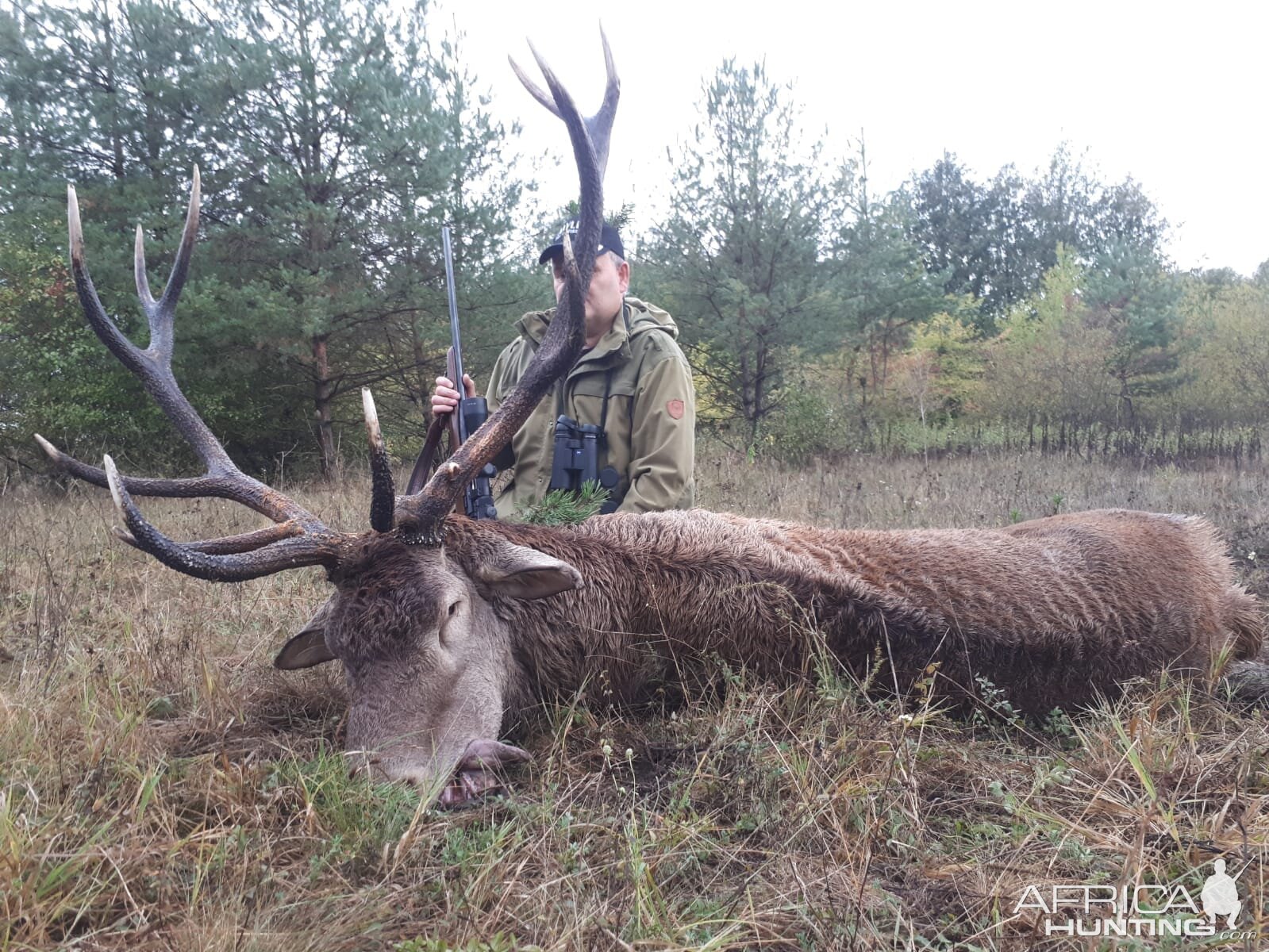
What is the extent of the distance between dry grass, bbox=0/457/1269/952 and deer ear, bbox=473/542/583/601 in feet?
1.43

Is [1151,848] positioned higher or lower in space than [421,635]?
lower

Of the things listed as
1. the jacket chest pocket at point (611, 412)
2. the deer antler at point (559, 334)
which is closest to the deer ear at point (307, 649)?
the deer antler at point (559, 334)

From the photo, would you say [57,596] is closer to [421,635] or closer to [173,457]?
[421,635]

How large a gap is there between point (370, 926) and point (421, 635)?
0.98 meters

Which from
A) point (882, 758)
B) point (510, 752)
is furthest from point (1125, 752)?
point (510, 752)

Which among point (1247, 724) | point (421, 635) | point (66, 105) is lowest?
point (1247, 724)

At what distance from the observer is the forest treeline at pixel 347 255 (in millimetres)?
10523

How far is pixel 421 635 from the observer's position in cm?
248

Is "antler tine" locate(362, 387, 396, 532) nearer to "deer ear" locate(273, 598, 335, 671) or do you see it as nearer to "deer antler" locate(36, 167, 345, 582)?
"deer antler" locate(36, 167, 345, 582)

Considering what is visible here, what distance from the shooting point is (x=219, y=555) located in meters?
2.51

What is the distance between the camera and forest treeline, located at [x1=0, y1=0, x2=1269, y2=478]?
10.5 m

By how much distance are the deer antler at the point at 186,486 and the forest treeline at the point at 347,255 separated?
618 centimetres

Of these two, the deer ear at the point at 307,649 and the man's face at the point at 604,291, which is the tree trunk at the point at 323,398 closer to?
the man's face at the point at 604,291

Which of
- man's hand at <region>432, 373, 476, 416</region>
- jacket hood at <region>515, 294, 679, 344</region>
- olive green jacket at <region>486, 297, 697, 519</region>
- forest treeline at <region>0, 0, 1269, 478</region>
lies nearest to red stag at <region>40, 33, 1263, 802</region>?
olive green jacket at <region>486, 297, 697, 519</region>
